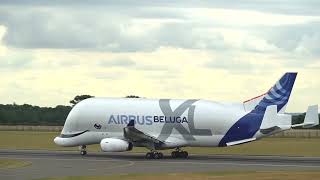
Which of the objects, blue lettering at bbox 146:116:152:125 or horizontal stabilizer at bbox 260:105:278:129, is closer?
horizontal stabilizer at bbox 260:105:278:129

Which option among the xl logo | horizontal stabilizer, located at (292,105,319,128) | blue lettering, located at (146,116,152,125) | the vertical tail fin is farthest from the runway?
the vertical tail fin

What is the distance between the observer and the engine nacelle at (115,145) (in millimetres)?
59750

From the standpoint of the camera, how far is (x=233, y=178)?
3912cm

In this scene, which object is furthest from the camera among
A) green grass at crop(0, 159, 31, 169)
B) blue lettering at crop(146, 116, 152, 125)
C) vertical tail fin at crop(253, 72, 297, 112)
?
blue lettering at crop(146, 116, 152, 125)

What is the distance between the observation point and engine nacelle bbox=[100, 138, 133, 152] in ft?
196

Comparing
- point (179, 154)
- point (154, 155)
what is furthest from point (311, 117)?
point (154, 155)

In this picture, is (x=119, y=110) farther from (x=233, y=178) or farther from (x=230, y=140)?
(x=233, y=178)

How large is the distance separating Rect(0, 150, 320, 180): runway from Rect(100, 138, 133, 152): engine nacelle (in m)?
0.74

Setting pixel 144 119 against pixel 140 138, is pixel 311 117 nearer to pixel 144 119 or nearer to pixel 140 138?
pixel 140 138

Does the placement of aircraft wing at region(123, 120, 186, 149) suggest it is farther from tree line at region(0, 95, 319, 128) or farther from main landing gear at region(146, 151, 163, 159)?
tree line at region(0, 95, 319, 128)

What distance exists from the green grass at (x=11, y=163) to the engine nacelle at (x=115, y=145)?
7944mm

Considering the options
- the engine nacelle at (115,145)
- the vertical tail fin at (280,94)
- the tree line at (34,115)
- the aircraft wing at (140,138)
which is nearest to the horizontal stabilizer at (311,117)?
the vertical tail fin at (280,94)

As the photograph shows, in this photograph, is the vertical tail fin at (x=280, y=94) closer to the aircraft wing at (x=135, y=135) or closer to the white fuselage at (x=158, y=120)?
the white fuselage at (x=158, y=120)

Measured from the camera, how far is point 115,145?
59781 millimetres
